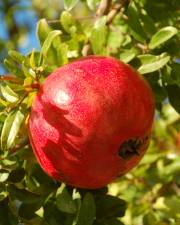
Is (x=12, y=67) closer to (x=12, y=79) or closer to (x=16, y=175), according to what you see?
(x=12, y=79)

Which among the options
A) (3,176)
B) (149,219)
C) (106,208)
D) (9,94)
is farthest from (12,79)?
(149,219)

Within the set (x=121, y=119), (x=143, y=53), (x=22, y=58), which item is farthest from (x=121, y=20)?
(x=121, y=119)

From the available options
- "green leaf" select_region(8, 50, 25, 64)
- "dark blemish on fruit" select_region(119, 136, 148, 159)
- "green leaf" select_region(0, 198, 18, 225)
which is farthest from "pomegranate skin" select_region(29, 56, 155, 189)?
"green leaf" select_region(0, 198, 18, 225)

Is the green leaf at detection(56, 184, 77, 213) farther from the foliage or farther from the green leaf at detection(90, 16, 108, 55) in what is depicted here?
the green leaf at detection(90, 16, 108, 55)

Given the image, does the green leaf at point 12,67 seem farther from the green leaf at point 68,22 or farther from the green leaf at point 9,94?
the green leaf at point 68,22

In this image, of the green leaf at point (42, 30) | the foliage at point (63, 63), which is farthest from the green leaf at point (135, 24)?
the green leaf at point (42, 30)

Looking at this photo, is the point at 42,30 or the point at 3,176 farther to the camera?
the point at 42,30

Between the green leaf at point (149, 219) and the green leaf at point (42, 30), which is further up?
the green leaf at point (42, 30)
